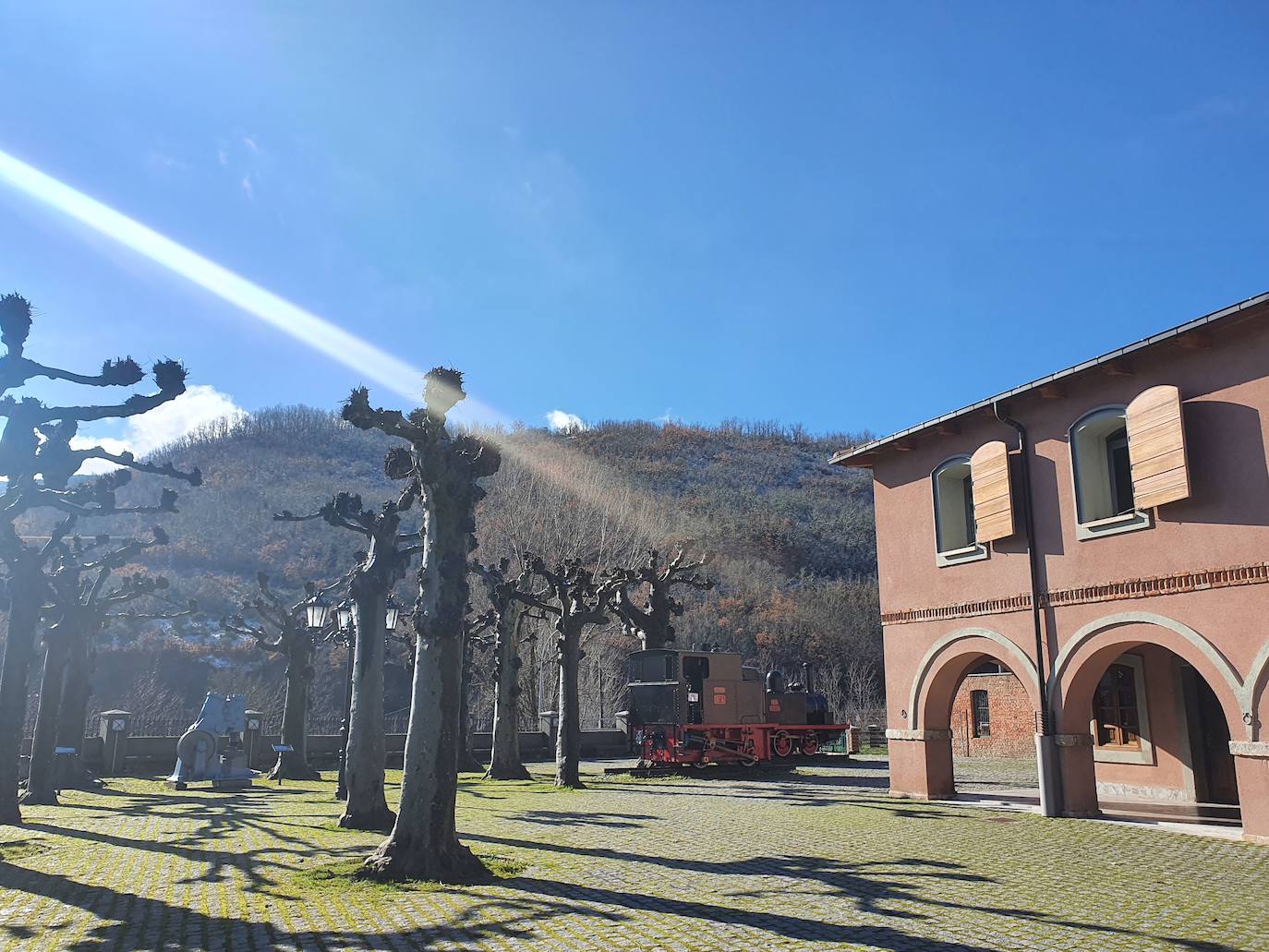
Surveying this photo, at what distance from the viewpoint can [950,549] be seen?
1684 centimetres

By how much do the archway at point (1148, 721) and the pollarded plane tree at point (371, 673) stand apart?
10.4 metres

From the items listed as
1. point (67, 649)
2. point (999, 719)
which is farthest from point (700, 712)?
point (67, 649)

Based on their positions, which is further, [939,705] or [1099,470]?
[939,705]

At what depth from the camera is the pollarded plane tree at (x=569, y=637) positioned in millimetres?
20609

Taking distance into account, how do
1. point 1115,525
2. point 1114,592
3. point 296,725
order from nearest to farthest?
point 1114,592, point 1115,525, point 296,725

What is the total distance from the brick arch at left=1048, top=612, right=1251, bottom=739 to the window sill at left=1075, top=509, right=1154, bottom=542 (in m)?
1.26

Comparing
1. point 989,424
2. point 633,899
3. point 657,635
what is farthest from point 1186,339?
point 657,635

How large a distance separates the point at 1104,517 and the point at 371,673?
1159 cm

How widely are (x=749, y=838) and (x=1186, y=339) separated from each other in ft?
30.5

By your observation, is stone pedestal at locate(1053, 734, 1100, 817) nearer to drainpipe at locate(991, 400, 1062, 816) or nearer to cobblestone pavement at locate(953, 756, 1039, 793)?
drainpipe at locate(991, 400, 1062, 816)

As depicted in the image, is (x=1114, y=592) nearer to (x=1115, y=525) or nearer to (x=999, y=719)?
(x=1115, y=525)

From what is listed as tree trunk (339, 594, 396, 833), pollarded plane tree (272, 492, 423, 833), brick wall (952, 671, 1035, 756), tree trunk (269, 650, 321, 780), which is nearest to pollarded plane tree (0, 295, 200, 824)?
pollarded plane tree (272, 492, 423, 833)

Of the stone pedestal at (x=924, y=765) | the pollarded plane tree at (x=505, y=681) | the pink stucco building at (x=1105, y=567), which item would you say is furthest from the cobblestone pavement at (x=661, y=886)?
the pollarded plane tree at (x=505, y=681)

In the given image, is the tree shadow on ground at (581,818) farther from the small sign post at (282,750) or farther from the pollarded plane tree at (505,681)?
the small sign post at (282,750)
